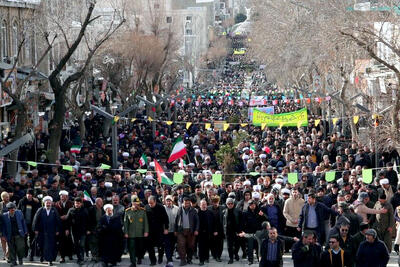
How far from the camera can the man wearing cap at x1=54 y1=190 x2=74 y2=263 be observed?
1825 cm

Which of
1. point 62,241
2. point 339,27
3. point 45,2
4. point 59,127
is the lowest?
point 62,241

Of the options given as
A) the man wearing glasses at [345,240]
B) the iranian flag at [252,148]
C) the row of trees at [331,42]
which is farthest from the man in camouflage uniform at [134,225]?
the iranian flag at [252,148]

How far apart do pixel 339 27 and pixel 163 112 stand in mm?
32091

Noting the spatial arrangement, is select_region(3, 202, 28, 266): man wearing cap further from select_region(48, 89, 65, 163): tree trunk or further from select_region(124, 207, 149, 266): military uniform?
select_region(48, 89, 65, 163): tree trunk

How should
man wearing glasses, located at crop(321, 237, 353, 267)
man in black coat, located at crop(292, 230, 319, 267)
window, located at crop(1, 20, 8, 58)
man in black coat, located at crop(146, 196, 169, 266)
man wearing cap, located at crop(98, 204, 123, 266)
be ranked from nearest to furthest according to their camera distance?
man wearing glasses, located at crop(321, 237, 353, 267), man in black coat, located at crop(292, 230, 319, 267), man wearing cap, located at crop(98, 204, 123, 266), man in black coat, located at crop(146, 196, 169, 266), window, located at crop(1, 20, 8, 58)

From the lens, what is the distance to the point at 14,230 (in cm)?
1789

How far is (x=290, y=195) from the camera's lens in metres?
19.4

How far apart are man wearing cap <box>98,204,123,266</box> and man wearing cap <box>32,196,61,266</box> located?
2.85ft

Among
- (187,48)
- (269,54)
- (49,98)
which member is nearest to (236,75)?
(187,48)

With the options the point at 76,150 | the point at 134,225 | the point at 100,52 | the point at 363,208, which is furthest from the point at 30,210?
the point at 100,52

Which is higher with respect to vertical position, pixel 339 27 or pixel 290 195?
Result: pixel 339 27

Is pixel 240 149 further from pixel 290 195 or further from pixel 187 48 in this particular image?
pixel 187 48

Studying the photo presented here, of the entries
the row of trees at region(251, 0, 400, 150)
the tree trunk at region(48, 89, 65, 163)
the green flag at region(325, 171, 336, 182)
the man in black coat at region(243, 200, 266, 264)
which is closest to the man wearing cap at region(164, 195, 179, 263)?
the man in black coat at region(243, 200, 266, 264)

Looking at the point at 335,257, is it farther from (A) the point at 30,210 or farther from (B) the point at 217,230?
(A) the point at 30,210
